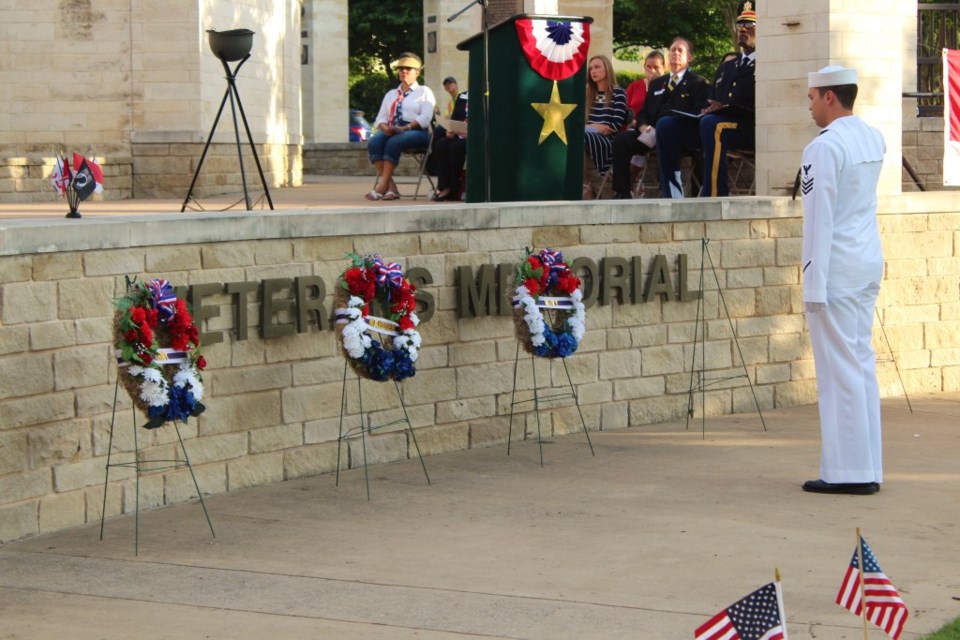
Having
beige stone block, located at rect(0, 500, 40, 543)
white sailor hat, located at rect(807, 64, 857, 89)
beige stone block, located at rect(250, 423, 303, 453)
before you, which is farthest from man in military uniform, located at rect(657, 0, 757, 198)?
beige stone block, located at rect(0, 500, 40, 543)

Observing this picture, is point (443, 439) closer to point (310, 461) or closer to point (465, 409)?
point (465, 409)

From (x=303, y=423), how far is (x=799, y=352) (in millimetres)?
4429

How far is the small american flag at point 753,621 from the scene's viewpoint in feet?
13.9

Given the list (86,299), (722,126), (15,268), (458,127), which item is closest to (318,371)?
(86,299)

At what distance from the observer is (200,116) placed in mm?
20328

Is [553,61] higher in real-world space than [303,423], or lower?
higher

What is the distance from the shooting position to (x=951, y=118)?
543 inches

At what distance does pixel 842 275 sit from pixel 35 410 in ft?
14.0

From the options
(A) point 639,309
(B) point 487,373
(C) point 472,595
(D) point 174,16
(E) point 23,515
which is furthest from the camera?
(D) point 174,16

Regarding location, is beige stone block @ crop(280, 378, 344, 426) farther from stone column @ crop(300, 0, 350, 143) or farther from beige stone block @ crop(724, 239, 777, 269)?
stone column @ crop(300, 0, 350, 143)

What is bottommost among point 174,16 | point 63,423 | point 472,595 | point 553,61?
point 472,595

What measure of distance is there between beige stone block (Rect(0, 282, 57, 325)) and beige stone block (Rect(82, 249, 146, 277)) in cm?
24

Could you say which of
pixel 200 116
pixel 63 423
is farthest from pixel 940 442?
pixel 200 116

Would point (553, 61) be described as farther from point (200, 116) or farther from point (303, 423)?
point (200, 116)
